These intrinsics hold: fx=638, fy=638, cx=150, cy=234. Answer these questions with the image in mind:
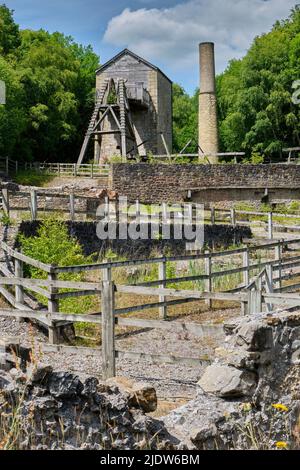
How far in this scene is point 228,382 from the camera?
5.07 meters

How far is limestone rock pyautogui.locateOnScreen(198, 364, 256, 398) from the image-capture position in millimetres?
5020

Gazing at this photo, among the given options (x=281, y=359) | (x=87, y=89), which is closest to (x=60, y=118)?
(x=87, y=89)

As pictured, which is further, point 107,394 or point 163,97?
point 163,97

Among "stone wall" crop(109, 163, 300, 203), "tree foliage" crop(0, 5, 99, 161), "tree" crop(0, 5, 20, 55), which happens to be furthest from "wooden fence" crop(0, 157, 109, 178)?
"tree" crop(0, 5, 20, 55)

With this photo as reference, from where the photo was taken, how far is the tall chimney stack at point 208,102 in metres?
39.6

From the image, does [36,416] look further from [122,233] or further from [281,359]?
[122,233]

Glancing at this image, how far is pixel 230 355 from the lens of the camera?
5.17 meters

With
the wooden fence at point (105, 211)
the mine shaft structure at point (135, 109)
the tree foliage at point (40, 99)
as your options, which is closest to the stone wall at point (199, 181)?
the wooden fence at point (105, 211)

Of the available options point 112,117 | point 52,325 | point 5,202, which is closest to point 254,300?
point 52,325

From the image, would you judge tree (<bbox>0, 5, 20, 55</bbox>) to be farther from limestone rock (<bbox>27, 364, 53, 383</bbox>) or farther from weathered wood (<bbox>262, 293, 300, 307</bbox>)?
limestone rock (<bbox>27, 364, 53, 383</bbox>)

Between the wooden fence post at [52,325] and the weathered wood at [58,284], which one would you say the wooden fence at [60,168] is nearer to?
the weathered wood at [58,284]

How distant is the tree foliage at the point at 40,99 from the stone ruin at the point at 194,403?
3215 centimetres

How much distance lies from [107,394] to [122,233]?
49.8 ft

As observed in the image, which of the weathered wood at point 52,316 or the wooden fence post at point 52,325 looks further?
the wooden fence post at point 52,325
